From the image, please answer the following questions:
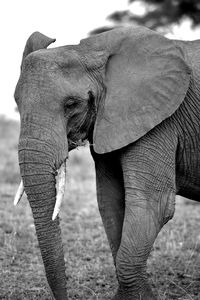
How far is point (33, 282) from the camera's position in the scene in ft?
23.7

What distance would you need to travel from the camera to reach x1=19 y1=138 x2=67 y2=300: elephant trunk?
5613mm

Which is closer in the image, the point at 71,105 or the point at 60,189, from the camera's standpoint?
the point at 60,189

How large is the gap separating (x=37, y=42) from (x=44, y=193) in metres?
1.57

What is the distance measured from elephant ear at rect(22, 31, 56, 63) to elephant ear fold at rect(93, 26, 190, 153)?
0.54m

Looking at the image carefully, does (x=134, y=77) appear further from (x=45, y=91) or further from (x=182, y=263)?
(x=182, y=263)

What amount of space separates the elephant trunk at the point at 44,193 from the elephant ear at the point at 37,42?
116 cm

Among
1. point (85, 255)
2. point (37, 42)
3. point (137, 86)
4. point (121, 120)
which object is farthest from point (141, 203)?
point (85, 255)

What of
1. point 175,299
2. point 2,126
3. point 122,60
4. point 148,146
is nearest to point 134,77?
point 122,60

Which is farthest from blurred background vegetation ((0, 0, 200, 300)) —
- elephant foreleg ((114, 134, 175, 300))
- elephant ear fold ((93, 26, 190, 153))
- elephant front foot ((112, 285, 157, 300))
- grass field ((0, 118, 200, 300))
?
elephant ear fold ((93, 26, 190, 153))

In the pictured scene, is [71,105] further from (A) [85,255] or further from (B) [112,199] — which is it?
(A) [85,255]

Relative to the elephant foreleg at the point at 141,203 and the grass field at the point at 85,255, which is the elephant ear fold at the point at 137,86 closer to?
the elephant foreleg at the point at 141,203

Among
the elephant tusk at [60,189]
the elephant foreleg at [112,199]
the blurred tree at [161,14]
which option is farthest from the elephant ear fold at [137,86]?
the blurred tree at [161,14]

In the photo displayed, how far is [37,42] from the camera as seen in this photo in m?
6.48

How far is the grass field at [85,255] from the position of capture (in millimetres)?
7090
